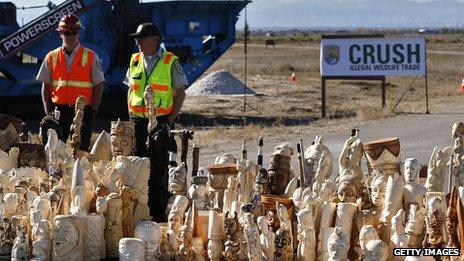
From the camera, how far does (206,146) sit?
A: 14.2 m

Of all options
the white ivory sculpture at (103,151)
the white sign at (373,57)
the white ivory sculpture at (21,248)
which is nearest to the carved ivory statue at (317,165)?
the white ivory sculpture at (103,151)

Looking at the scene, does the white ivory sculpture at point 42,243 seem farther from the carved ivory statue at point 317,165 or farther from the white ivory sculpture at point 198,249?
the carved ivory statue at point 317,165

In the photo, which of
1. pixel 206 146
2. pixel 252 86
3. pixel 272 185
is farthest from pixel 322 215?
pixel 252 86

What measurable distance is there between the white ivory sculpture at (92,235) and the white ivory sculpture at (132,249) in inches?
17.3

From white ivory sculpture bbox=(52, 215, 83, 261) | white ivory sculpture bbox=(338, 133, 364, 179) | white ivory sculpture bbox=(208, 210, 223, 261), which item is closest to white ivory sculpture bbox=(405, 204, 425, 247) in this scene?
white ivory sculpture bbox=(338, 133, 364, 179)

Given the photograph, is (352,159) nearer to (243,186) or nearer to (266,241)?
(243,186)

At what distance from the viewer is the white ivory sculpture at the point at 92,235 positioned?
6020 mm

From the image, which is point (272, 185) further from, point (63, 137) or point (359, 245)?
point (63, 137)

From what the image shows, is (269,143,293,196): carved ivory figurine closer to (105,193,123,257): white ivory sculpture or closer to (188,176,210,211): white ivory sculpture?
(188,176,210,211): white ivory sculpture

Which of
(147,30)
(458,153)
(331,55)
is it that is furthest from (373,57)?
(458,153)

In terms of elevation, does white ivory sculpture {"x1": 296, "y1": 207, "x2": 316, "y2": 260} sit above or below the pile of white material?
below

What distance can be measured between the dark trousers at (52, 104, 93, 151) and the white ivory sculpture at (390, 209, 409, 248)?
122 inches

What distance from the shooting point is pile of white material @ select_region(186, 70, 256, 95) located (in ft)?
75.2

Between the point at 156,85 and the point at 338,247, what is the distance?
2678 mm
